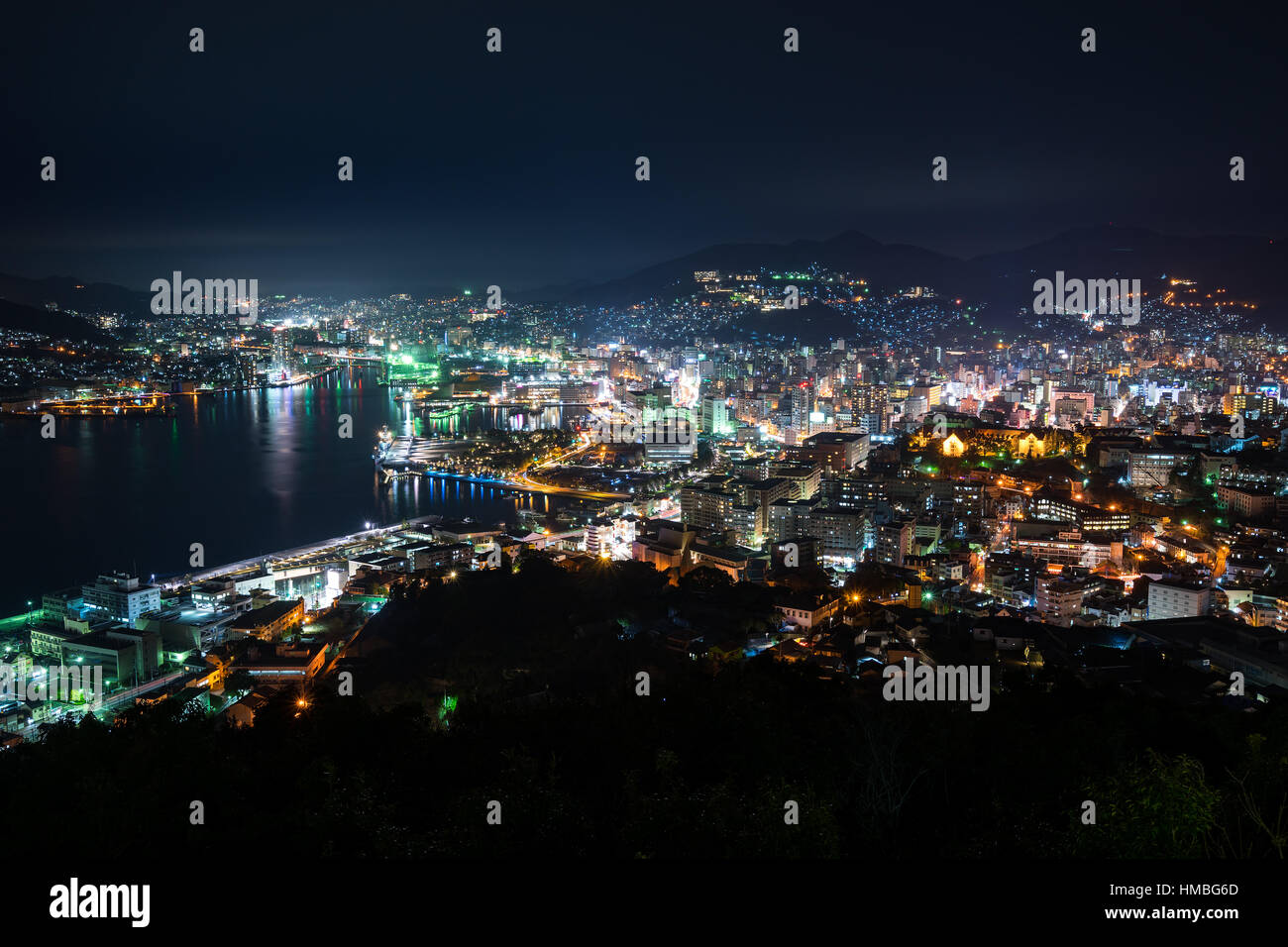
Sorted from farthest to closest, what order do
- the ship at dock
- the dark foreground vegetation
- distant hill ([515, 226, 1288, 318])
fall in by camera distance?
distant hill ([515, 226, 1288, 318]) → the ship at dock → the dark foreground vegetation

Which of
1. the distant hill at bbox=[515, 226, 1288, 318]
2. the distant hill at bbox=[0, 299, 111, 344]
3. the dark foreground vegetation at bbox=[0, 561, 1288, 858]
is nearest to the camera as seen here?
the dark foreground vegetation at bbox=[0, 561, 1288, 858]

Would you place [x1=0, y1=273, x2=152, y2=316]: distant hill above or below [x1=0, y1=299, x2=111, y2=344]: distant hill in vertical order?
above

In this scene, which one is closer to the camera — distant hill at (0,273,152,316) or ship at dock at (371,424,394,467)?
ship at dock at (371,424,394,467)

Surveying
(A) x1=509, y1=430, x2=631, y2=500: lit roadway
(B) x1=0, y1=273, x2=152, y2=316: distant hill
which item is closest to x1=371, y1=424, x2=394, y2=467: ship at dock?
(A) x1=509, y1=430, x2=631, y2=500: lit roadway

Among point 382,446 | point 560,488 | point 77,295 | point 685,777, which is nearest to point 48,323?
point 77,295

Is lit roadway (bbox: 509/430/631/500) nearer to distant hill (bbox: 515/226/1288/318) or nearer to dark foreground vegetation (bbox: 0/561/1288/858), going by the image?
dark foreground vegetation (bbox: 0/561/1288/858)

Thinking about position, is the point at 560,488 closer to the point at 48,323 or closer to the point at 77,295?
the point at 48,323

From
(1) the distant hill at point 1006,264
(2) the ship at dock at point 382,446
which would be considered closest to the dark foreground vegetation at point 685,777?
(2) the ship at dock at point 382,446

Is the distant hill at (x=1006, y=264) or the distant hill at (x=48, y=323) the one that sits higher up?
the distant hill at (x=1006, y=264)

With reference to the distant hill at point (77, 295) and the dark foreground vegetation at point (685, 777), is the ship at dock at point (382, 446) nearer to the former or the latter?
the dark foreground vegetation at point (685, 777)
